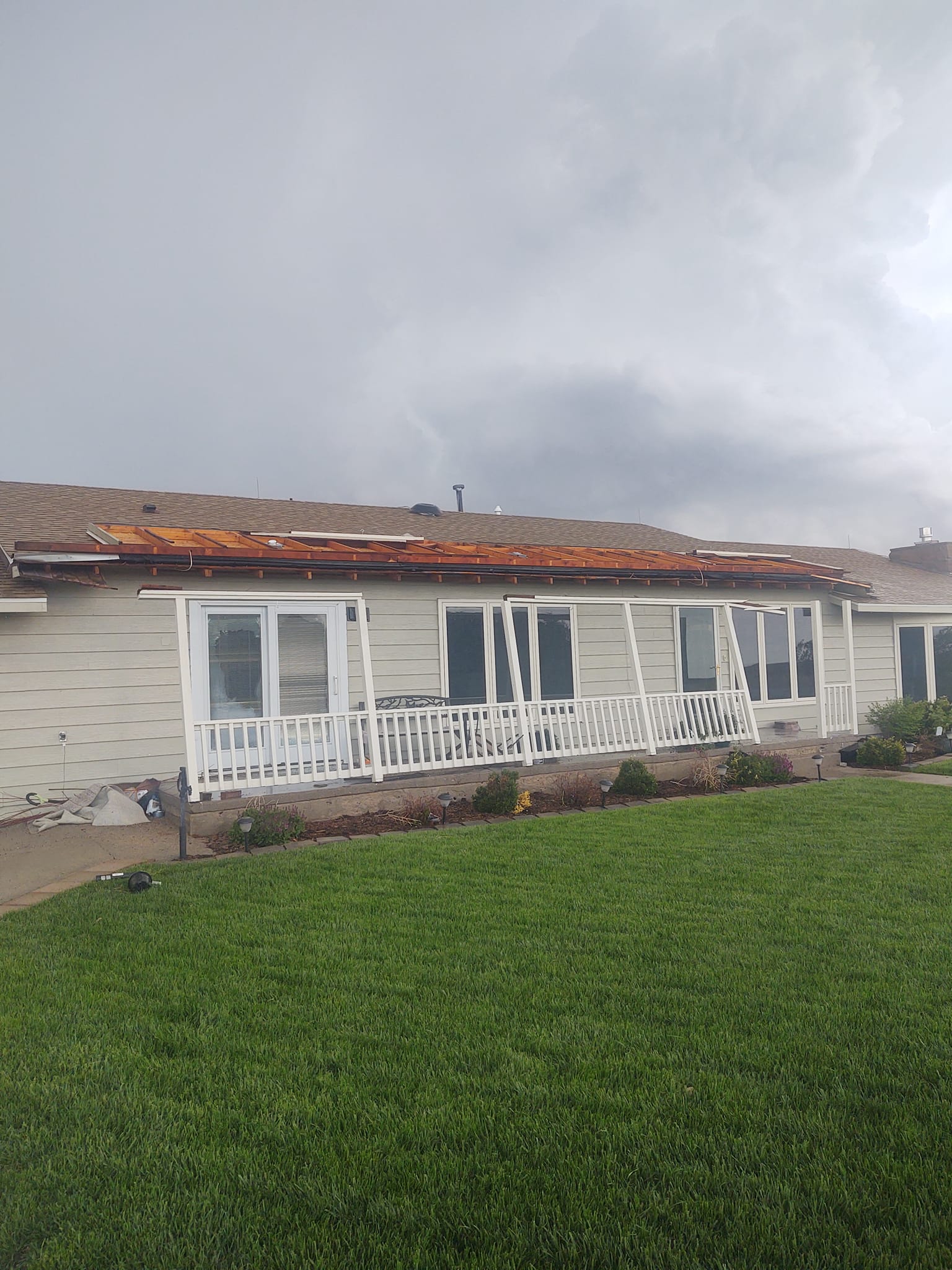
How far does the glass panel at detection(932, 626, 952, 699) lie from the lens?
16.6 meters

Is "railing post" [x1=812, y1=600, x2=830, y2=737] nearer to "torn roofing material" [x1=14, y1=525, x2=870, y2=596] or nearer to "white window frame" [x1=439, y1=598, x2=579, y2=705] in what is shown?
"torn roofing material" [x1=14, y1=525, x2=870, y2=596]

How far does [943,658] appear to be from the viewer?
1673 centimetres

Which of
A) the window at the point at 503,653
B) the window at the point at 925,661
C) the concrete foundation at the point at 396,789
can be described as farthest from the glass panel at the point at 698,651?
the window at the point at 925,661

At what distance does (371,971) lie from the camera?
404 centimetres

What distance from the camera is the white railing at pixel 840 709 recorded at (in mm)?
12617

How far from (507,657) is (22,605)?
6360mm

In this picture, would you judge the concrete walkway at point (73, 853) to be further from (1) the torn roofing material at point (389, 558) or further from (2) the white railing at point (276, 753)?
(1) the torn roofing material at point (389, 558)

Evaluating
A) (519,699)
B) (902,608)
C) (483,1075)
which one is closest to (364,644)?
(519,699)

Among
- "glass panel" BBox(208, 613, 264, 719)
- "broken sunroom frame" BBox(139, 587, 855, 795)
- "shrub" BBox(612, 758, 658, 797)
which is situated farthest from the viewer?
"glass panel" BBox(208, 613, 264, 719)

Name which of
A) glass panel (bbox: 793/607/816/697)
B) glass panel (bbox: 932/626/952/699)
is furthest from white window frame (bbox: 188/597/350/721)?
glass panel (bbox: 932/626/952/699)

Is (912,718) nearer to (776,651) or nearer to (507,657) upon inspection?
(776,651)

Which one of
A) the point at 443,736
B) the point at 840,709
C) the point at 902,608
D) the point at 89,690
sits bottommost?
the point at 840,709

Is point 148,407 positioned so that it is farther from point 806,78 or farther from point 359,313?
point 806,78

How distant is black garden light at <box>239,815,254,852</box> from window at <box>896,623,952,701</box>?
13877 mm
